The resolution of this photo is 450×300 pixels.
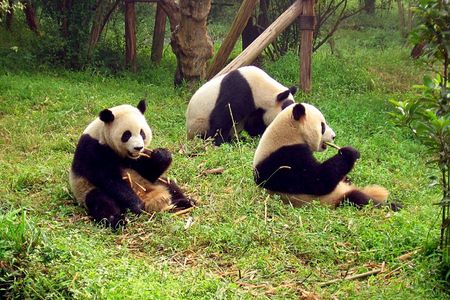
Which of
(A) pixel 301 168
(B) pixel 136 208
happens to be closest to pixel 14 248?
(B) pixel 136 208

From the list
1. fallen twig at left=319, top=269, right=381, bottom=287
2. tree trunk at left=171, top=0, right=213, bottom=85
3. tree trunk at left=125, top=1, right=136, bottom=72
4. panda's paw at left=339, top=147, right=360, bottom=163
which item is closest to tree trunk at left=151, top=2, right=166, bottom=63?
tree trunk at left=125, top=1, right=136, bottom=72

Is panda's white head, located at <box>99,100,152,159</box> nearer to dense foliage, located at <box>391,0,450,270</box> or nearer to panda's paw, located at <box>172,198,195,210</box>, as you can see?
panda's paw, located at <box>172,198,195,210</box>

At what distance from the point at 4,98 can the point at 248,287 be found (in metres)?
6.32

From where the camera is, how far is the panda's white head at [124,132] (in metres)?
5.27

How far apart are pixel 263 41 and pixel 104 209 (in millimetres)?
A: 4726

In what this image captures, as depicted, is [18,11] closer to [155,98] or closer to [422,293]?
[155,98]

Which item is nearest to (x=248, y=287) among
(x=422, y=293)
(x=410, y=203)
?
(x=422, y=293)

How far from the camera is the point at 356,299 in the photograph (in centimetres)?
377

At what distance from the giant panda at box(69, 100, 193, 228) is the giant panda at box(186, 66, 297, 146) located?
6.45 feet

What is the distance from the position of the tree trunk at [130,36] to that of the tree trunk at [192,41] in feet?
4.27

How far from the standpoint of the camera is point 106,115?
5.25 metres

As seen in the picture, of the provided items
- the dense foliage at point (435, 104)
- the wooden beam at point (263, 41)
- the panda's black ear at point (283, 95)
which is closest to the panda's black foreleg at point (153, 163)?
the panda's black ear at point (283, 95)

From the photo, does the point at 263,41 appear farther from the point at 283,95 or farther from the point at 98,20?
the point at 98,20

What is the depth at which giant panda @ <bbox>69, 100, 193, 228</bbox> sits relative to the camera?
5223 millimetres
